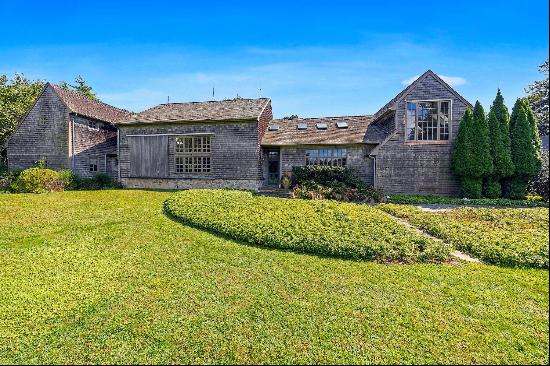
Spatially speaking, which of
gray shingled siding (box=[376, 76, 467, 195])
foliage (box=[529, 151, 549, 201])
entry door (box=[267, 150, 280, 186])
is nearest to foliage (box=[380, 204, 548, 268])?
foliage (box=[529, 151, 549, 201])

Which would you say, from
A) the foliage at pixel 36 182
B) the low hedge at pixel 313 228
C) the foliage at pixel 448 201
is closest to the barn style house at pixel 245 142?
the foliage at pixel 448 201

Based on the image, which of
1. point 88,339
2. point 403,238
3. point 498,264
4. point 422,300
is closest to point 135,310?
point 88,339

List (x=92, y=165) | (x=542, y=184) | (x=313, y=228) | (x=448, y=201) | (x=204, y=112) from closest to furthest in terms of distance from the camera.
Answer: (x=542, y=184), (x=313, y=228), (x=448, y=201), (x=204, y=112), (x=92, y=165)

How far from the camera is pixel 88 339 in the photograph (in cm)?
428

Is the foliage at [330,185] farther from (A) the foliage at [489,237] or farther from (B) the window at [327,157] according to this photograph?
(A) the foliage at [489,237]

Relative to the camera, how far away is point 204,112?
2186cm

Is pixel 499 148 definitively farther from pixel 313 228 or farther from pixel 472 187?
pixel 313 228

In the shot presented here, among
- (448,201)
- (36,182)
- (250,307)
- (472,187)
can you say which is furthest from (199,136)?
(250,307)

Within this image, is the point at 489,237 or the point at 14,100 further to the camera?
the point at 14,100

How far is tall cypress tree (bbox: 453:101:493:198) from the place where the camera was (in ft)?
54.6

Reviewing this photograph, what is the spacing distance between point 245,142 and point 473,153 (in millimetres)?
13499

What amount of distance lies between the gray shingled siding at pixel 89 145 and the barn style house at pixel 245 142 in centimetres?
8

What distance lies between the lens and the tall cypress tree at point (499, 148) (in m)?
16.5

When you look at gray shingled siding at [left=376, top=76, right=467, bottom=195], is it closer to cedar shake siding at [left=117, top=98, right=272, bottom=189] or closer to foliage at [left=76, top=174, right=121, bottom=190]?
cedar shake siding at [left=117, top=98, right=272, bottom=189]
